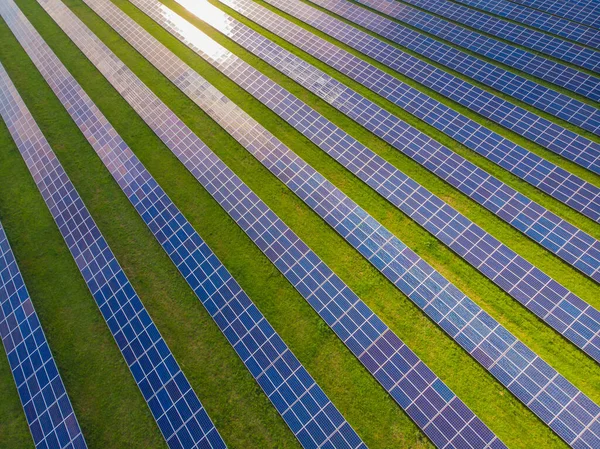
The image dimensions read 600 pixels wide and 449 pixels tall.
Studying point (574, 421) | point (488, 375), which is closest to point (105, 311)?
point (488, 375)

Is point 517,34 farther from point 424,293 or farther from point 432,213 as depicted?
point 424,293

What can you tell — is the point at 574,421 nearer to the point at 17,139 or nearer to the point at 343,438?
the point at 343,438

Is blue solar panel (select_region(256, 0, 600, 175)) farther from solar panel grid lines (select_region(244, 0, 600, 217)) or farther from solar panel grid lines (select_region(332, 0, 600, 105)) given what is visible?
solar panel grid lines (select_region(332, 0, 600, 105))

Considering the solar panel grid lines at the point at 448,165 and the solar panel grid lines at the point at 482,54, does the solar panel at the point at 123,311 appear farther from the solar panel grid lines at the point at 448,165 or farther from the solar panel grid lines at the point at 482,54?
the solar panel grid lines at the point at 482,54

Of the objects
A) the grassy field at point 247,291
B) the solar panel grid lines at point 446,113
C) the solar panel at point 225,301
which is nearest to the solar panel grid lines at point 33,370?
the grassy field at point 247,291

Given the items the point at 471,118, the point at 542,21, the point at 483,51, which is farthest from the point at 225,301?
the point at 542,21

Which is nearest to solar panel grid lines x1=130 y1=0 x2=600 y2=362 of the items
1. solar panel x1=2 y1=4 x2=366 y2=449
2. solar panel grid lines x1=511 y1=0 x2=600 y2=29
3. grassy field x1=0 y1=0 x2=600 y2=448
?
grassy field x1=0 y1=0 x2=600 y2=448
